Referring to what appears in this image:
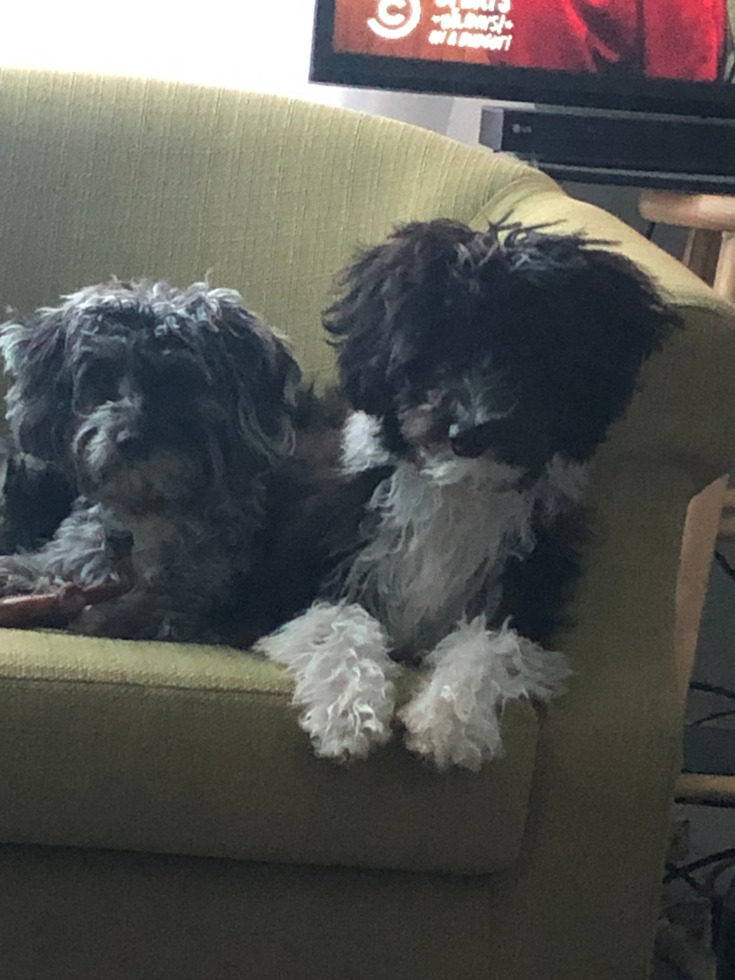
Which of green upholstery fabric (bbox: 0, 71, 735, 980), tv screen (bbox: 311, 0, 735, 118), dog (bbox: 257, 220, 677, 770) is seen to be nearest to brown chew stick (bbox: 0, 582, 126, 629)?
green upholstery fabric (bbox: 0, 71, 735, 980)

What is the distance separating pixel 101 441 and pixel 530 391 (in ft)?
1.63

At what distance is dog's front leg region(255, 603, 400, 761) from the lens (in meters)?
1.38

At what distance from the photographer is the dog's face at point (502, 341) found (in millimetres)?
1405

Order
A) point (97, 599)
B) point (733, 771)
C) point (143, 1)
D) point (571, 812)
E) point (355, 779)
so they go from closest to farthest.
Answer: point (355, 779) → point (571, 812) → point (97, 599) → point (733, 771) → point (143, 1)

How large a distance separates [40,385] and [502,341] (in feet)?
1.92

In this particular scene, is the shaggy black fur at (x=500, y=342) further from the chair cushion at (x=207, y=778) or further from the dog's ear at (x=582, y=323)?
the chair cushion at (x=207, y=778)

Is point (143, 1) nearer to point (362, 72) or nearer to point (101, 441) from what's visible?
point (362, 72)

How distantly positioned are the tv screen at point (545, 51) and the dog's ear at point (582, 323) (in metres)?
0.84

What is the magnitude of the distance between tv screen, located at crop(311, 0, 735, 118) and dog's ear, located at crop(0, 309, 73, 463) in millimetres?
859

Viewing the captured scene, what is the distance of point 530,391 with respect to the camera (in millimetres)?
1407

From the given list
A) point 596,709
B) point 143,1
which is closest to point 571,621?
point 596,709

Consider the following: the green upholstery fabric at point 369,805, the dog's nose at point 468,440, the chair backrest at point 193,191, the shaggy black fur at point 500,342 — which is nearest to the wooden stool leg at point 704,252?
the chair backrest at point 193,191

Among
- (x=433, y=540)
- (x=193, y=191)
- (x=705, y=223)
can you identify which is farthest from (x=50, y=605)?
(x=705, y=223)

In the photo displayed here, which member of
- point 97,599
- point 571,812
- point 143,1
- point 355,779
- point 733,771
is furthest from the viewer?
point 143,1
